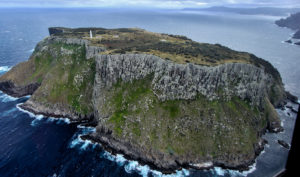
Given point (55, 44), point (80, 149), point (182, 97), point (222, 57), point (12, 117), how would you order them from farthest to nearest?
point (55, 44) < point (222, 57) < point (12, 117) < point (182, 97) < point (80, 149)

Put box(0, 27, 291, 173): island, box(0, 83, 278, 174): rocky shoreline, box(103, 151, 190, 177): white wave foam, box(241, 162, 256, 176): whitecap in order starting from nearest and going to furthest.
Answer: box(103, 151, 190, 177): white wave foam
box(241, 162, 256, 176): whitecap
box(0, 83, 278, 174): rocky shoreline
box(0, 27, 291, 173): island

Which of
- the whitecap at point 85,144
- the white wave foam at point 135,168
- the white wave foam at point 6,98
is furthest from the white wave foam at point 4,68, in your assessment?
the white wave foam at point 135,168

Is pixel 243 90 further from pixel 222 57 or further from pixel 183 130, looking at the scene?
pixel 183 130

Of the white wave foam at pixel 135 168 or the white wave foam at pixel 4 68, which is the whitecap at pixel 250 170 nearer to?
the white wave foam at pixel 135 168

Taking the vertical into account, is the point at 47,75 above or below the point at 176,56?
below

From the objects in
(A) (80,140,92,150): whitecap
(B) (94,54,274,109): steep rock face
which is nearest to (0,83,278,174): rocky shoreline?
(A) (80,140,92,150): whitecap

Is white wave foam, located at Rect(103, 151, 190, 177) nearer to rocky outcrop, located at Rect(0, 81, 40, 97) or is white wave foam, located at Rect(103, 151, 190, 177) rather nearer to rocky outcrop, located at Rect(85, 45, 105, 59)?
rocky outcrop, located at Rect(85, 45, 105, 59)

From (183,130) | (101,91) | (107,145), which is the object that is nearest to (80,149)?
(107,145)

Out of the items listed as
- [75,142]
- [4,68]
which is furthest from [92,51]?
[4,68]

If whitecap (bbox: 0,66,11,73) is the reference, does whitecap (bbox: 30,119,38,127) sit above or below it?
below
